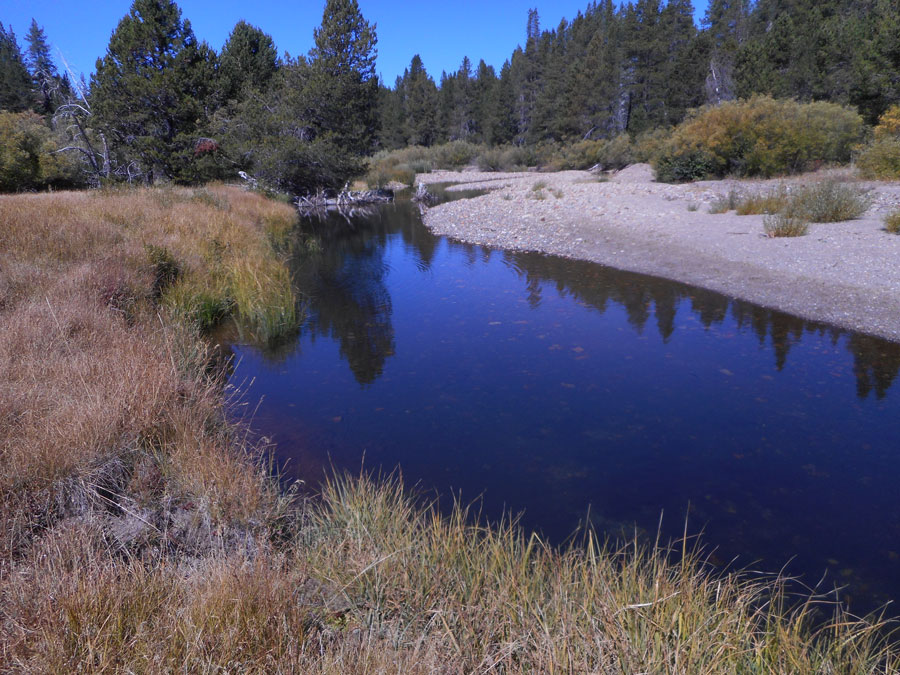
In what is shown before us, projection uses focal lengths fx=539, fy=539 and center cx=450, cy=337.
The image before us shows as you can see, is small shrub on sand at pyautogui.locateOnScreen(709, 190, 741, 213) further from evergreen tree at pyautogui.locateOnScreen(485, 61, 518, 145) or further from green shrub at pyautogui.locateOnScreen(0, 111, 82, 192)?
evergreen tree at pyautogui.locateOnScreen(485, 61, 518, 145)

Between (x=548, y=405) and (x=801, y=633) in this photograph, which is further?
(x=548, y=405)

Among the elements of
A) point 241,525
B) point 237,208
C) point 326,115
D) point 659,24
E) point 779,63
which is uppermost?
point 659,24

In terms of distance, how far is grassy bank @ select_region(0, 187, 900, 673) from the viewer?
1.91m

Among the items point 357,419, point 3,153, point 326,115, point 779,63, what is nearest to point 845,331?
point 357,419

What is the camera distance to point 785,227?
11156mm

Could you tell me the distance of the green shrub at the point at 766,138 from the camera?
19.9m

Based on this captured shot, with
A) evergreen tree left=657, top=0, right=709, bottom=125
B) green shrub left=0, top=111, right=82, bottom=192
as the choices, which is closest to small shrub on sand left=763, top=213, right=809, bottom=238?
green shrub left=0, top=111, right=82, bottom=192

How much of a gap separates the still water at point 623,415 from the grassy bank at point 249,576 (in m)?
0.57

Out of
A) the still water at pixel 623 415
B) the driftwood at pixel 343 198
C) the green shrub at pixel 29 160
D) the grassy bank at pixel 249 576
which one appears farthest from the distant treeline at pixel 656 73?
the green shrub at pixel 29 160

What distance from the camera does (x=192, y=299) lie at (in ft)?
25.8

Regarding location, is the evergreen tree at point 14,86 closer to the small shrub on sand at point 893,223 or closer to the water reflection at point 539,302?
the water reflection at point 539,302

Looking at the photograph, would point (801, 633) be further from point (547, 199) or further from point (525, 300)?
point (547, 199)

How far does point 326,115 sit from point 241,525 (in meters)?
23.3

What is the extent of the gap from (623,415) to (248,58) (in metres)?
29.9
